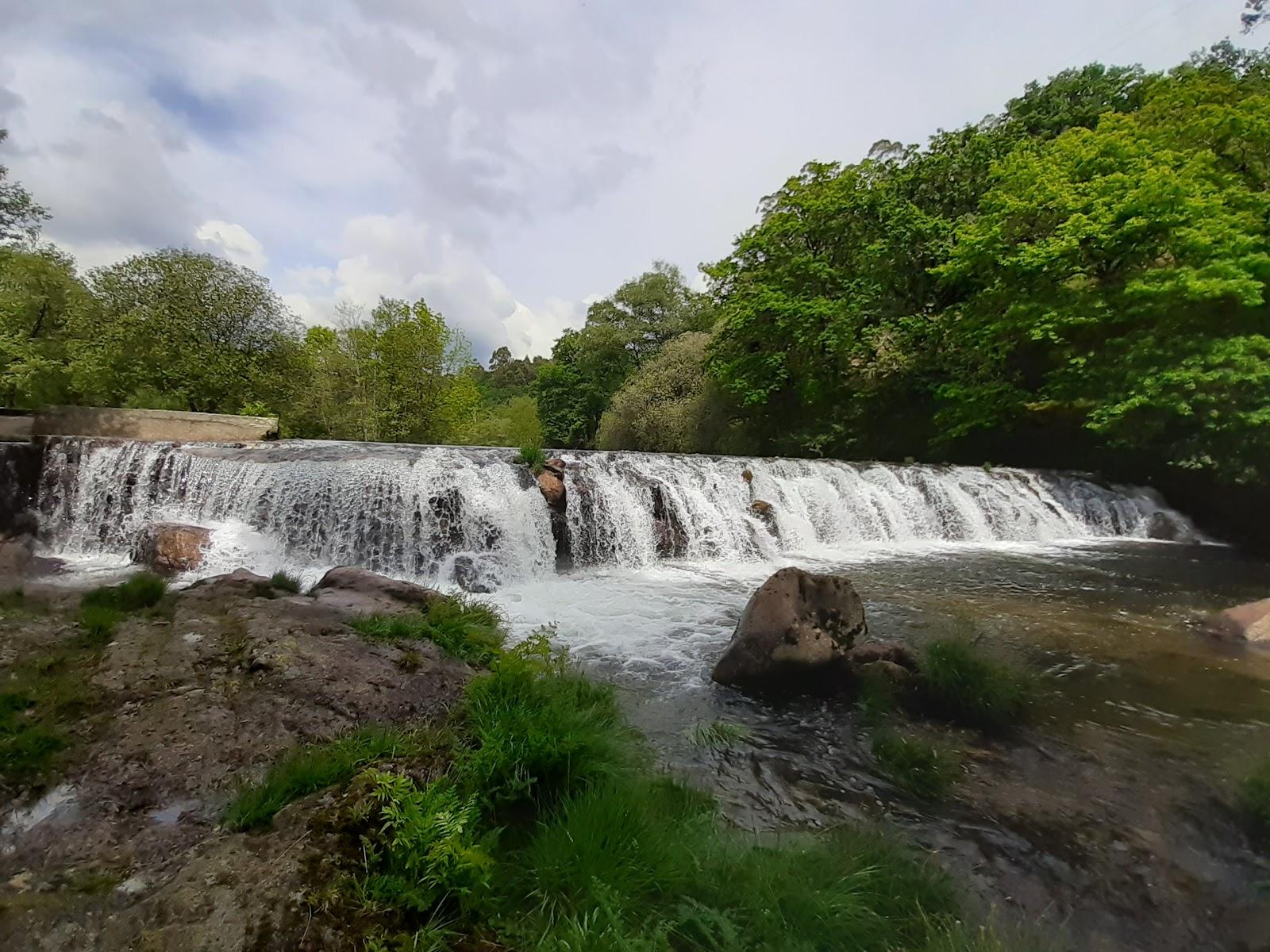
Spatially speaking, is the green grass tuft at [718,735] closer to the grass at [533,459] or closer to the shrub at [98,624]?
the shrub at [98,624]

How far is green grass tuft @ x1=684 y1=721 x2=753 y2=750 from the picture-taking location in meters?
3.89

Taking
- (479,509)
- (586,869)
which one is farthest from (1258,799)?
(479,509)

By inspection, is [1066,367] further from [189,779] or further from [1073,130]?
[189,779]

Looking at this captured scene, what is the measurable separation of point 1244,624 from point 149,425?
19.0 meters

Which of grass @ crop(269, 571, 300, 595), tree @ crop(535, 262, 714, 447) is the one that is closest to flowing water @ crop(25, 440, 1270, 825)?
grass @ crop(269, 571, 300, 595)

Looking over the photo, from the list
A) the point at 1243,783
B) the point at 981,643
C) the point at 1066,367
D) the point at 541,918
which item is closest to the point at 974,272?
the point at 1066,367

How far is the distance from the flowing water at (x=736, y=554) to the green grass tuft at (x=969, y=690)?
1.10ft

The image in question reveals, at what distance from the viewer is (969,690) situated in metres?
4.14

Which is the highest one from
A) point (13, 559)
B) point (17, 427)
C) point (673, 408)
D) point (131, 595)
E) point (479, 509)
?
point (673, 408)

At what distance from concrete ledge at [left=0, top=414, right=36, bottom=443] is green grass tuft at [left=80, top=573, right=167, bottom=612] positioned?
1048 centimetres

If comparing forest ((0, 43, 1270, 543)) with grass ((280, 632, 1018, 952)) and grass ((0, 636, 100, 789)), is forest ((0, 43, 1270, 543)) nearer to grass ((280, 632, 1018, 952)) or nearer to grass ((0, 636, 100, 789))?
grass ((280, 632, 1018, 952))

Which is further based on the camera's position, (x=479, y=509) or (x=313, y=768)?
(x=479, y=509)

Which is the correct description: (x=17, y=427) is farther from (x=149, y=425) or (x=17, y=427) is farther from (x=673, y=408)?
(x=673, y=408)

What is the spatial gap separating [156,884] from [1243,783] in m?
5.17
